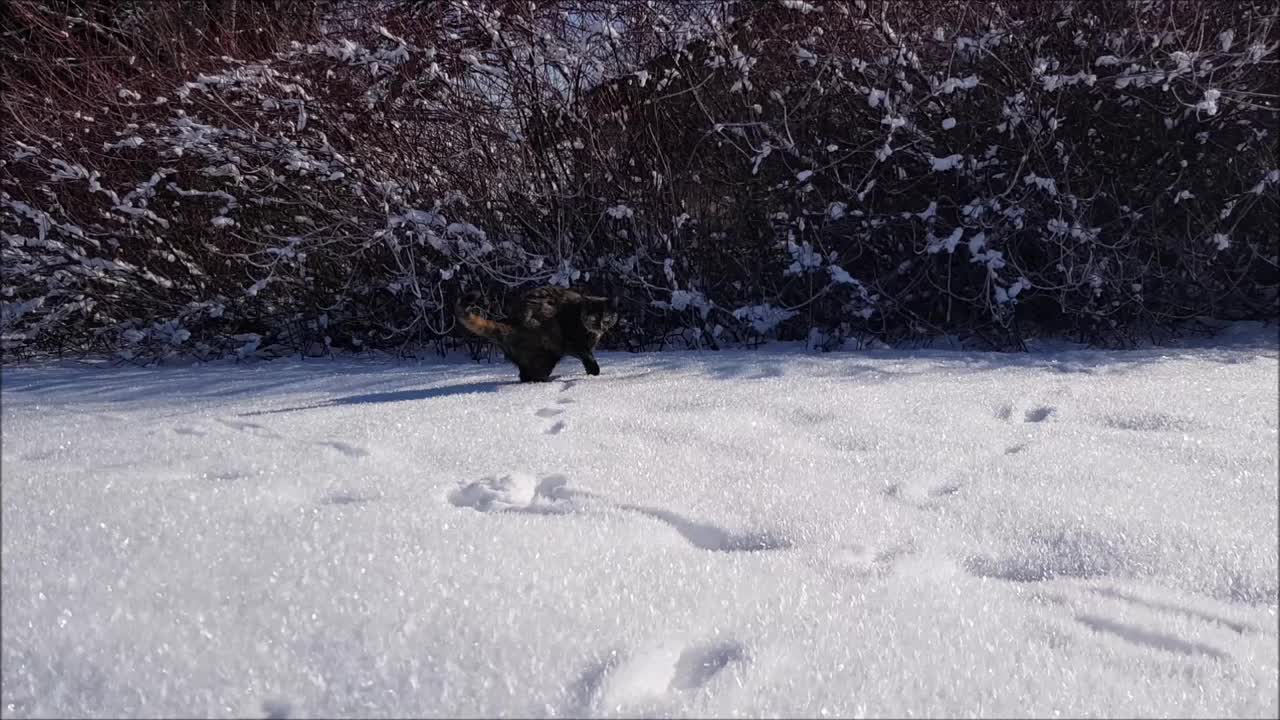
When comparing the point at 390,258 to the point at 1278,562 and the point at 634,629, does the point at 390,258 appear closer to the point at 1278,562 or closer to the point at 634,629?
the point at 634,629

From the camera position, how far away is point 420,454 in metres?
2.11

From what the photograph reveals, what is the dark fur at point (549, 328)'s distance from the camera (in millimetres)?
3338

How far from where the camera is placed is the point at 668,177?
15.0 ft

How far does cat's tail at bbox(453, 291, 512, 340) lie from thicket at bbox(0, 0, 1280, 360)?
1274 mm

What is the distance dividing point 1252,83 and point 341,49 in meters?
4.50

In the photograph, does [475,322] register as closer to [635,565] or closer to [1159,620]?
[635,565]

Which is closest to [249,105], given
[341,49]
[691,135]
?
[341,49]

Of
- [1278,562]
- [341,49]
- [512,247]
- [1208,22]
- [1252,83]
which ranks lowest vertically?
[1278,562]

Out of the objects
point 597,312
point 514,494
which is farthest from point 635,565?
point 597,312

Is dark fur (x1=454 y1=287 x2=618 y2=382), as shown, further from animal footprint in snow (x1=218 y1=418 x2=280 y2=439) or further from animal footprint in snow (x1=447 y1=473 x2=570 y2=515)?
animal footprint in snow (x1=447 y1=473 x2=570 y2=515)

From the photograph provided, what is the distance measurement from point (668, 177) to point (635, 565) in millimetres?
3412

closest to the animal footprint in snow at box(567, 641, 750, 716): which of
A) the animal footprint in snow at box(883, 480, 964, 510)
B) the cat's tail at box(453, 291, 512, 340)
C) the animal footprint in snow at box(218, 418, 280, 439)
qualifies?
the animal footprint in snow at box(883, 480, 964, 510)

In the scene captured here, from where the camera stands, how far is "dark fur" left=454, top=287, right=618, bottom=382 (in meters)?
3.34

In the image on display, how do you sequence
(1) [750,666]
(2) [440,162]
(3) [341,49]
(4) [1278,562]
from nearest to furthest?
(1) [750,666] < (4) [1278,562] < (3) [341,49] < (2) [440,162]
